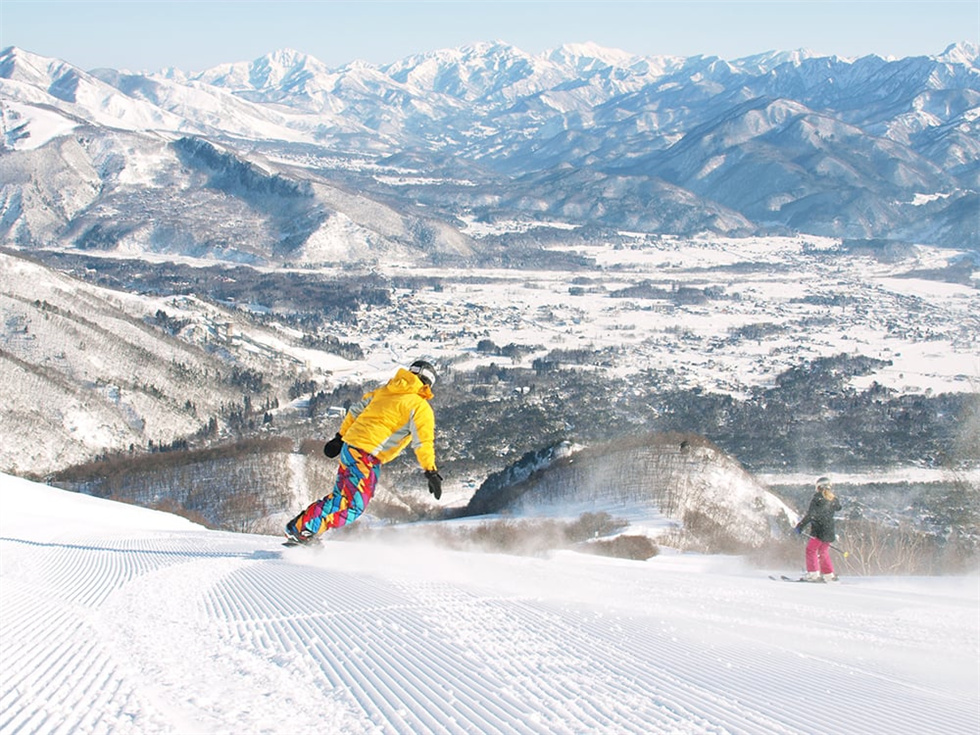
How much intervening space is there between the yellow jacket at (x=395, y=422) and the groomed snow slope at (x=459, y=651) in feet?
5.54

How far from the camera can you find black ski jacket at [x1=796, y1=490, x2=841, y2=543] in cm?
1474

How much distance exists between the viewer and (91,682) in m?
6.12

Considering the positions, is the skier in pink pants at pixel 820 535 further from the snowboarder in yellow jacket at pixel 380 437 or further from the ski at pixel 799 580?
the snowboarder in yellow jacket at pixel 380 437

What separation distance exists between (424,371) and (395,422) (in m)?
0.81

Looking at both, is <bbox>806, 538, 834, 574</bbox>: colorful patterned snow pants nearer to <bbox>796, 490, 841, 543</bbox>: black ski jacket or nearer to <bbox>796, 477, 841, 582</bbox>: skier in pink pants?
<bbox>796, 477, 841, 582</bbox>: skier in pink pants

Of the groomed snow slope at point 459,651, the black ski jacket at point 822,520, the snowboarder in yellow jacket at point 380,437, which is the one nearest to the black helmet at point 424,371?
the snowboarder in yellow jacket at point 380,437

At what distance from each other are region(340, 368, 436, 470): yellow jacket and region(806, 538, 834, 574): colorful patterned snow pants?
24.9 ft

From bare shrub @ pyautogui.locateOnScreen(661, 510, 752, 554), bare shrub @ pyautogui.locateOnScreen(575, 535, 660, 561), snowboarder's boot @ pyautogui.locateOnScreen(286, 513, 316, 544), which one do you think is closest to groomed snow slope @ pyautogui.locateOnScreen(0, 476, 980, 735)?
snowboarder's boot @ pyautogui.locateOnScreen(286, 513, 316, 544)

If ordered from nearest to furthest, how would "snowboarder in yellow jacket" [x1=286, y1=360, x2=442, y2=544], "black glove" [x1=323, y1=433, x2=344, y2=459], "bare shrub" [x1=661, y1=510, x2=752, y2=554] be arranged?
"snowboarder in yellow jacket" [x1=286, y1=360, x2=442, y2=544] → "black glove" [x1=323, y1=433, x2=344, y2=459] → "bare shrub" [x1=661, y1=510, x2=752, y2=554]

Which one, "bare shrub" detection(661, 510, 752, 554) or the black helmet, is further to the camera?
"bare shrub" detection(661, 510, 752, 554)

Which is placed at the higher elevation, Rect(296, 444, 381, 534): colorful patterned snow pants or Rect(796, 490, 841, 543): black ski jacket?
Rect(296, 444, 381, 534): colorful patterned snow pants

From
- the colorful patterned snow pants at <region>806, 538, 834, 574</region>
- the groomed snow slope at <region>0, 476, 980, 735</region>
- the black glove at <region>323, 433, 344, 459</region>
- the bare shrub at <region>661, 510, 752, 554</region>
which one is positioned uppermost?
the black glove at <region>323, 433, 344, 459</region>

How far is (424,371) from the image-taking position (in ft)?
36.5

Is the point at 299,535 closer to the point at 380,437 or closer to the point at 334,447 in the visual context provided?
the point at 334,447
